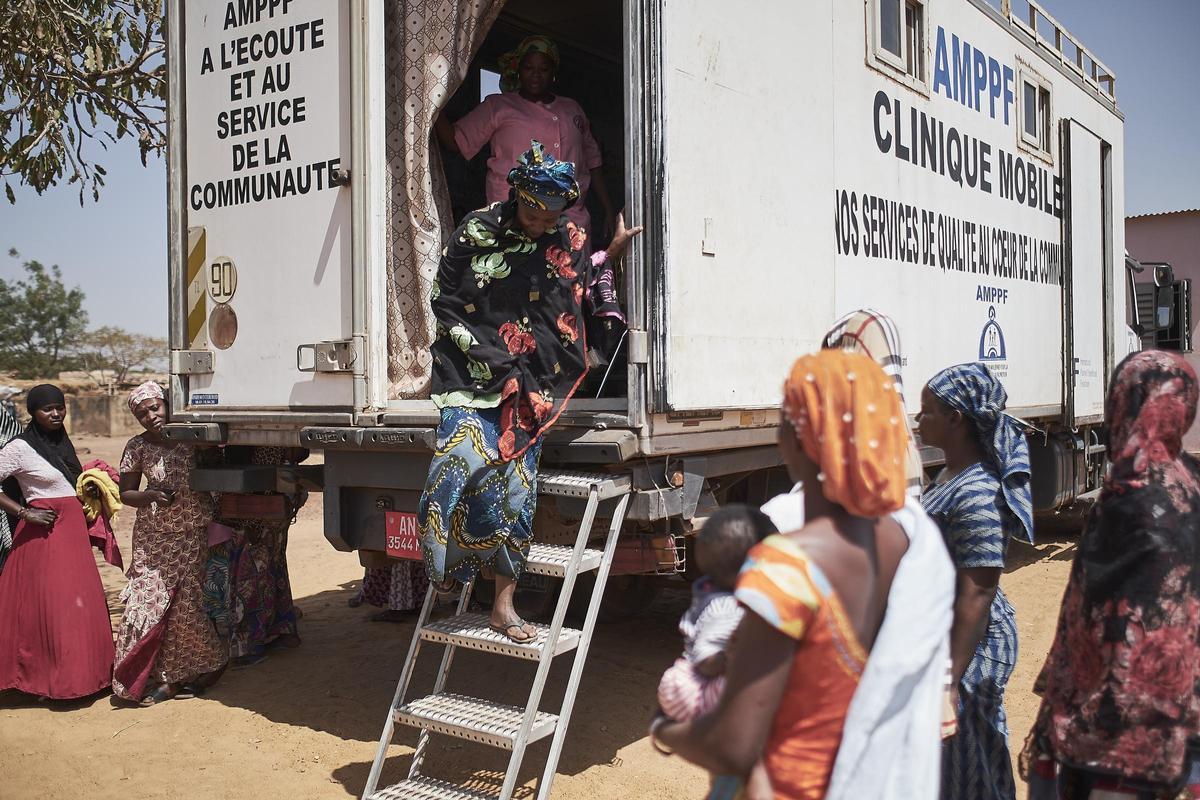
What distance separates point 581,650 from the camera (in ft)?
12.2

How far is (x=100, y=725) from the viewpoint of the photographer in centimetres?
492

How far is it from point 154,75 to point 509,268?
4.44 meters

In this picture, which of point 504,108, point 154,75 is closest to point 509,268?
point 504,108

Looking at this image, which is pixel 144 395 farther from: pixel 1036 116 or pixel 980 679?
pixel 1036 116

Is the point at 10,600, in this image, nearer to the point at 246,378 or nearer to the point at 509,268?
the point at 246,378

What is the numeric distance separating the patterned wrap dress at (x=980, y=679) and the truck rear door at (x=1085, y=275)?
5424mm

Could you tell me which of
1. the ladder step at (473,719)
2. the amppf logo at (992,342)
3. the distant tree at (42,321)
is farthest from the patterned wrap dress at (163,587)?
the distant tree at (42,321)

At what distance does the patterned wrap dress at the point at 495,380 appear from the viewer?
3.86 meters

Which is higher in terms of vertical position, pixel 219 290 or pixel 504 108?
pixel 504 108

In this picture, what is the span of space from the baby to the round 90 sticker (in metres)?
3.49

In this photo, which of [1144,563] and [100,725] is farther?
[100,725]

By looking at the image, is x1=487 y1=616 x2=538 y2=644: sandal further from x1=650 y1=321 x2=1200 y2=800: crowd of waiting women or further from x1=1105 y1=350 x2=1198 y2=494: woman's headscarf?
x1=1105 y1=350 x2=1198 y2=494: woman's headscarf

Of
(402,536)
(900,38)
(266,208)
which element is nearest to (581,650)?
(402,536)

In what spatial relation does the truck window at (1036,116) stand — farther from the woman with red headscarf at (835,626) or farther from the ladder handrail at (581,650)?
the woman with red headscarf at (835,626)
